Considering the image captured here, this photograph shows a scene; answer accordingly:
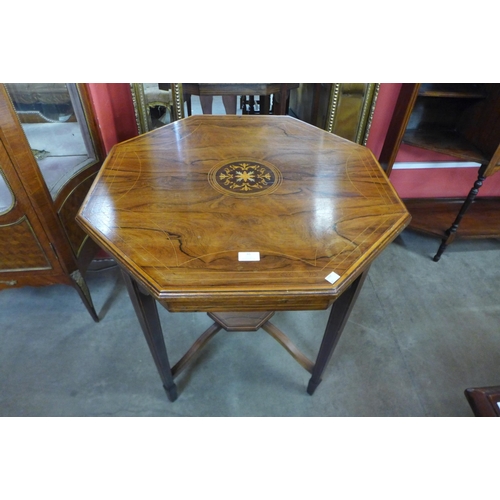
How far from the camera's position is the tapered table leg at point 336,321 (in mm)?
995

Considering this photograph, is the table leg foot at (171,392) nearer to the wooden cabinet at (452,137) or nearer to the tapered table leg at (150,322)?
the tapered table leg at (150,322)

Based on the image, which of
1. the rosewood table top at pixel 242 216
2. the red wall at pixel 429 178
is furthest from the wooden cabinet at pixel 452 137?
the rosewood table top at pixel 242 216

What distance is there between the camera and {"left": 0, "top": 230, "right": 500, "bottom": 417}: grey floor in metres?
1.41

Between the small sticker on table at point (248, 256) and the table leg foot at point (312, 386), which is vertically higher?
the small sticker on table at point (248, 256)

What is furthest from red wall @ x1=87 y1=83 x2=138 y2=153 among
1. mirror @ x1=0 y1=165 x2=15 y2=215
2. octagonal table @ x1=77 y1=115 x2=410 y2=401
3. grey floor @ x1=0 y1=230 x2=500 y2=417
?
grey floor @ x1=0 y1=230 x2=500 y2=417

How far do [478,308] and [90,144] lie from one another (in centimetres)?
220

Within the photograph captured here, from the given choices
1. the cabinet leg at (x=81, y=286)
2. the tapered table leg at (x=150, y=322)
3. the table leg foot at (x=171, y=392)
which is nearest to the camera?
the tapered table leg at (x=150, y=322)

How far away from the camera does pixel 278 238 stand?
2.92ft

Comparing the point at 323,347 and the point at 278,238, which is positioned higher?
the point at 278,238

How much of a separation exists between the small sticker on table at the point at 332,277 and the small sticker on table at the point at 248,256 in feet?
0.59

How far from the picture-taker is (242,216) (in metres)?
0.96

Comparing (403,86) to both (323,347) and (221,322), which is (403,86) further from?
(221,322)

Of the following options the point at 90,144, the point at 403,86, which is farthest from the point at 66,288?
the point at 403,86

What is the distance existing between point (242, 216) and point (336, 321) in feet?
1.59
